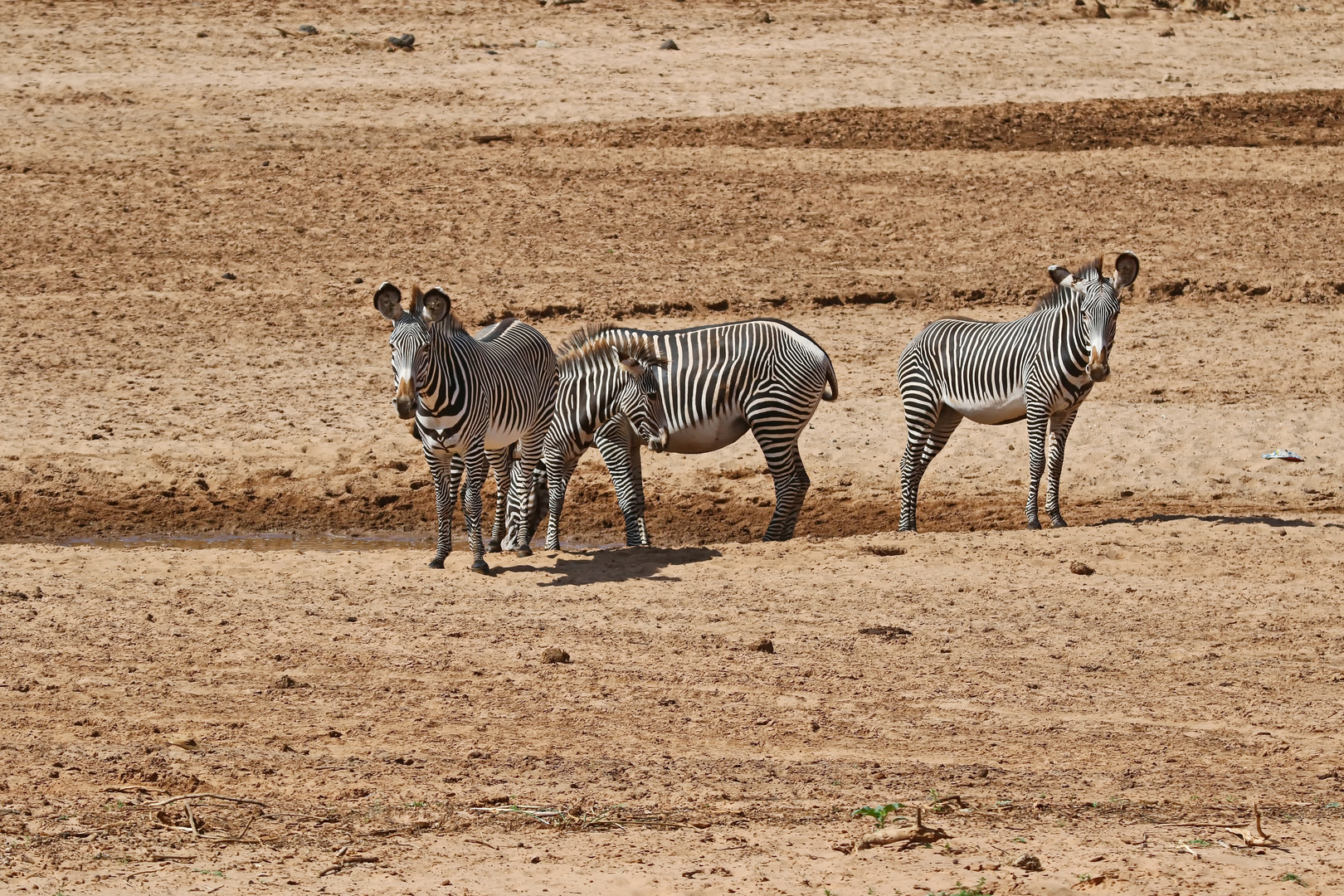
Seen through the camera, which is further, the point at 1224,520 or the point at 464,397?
the point at 1224,520

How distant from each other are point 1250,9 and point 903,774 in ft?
74.6

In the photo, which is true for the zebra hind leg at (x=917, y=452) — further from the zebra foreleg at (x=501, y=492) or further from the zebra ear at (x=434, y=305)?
the zebra ear at (x=434, y=305)

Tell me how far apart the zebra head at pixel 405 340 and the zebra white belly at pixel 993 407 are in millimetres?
4546

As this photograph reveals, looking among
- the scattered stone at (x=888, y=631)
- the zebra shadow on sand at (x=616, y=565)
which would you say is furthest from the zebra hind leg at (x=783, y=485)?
the scattered stone at (x=888, y=631)

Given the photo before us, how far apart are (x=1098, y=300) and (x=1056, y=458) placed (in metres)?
1.27

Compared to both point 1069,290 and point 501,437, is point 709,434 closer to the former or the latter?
point 501,437

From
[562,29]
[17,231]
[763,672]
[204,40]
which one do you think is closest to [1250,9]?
[562,29]

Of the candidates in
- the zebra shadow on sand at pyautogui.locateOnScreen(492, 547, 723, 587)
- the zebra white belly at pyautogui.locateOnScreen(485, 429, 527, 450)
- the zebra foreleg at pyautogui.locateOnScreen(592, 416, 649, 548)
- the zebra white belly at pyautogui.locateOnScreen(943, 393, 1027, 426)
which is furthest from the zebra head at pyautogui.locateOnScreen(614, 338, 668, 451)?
the zebra white belly at pyautogui.locateOnScreen(943, 393, 1027, 426)

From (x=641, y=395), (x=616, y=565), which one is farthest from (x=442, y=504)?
(x=641, y=395)

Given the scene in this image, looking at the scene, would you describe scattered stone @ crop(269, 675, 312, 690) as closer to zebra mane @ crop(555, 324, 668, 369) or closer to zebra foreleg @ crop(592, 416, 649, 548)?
zebra foreleg @ crop(592, 416, 649, 548)

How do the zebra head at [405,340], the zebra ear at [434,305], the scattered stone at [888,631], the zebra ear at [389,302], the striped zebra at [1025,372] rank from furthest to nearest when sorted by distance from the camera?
the striped zebra at [1025,372] < the zebra ear at [434,305] < the zebra ear at [389,302] < the zebra head at [405,340] < the scattered stone at [888,631]

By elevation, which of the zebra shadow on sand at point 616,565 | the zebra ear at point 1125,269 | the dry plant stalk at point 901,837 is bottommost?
the dry plant stalk at point 901,837

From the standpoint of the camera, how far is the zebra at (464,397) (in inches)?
443

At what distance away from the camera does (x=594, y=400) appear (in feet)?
43.5
